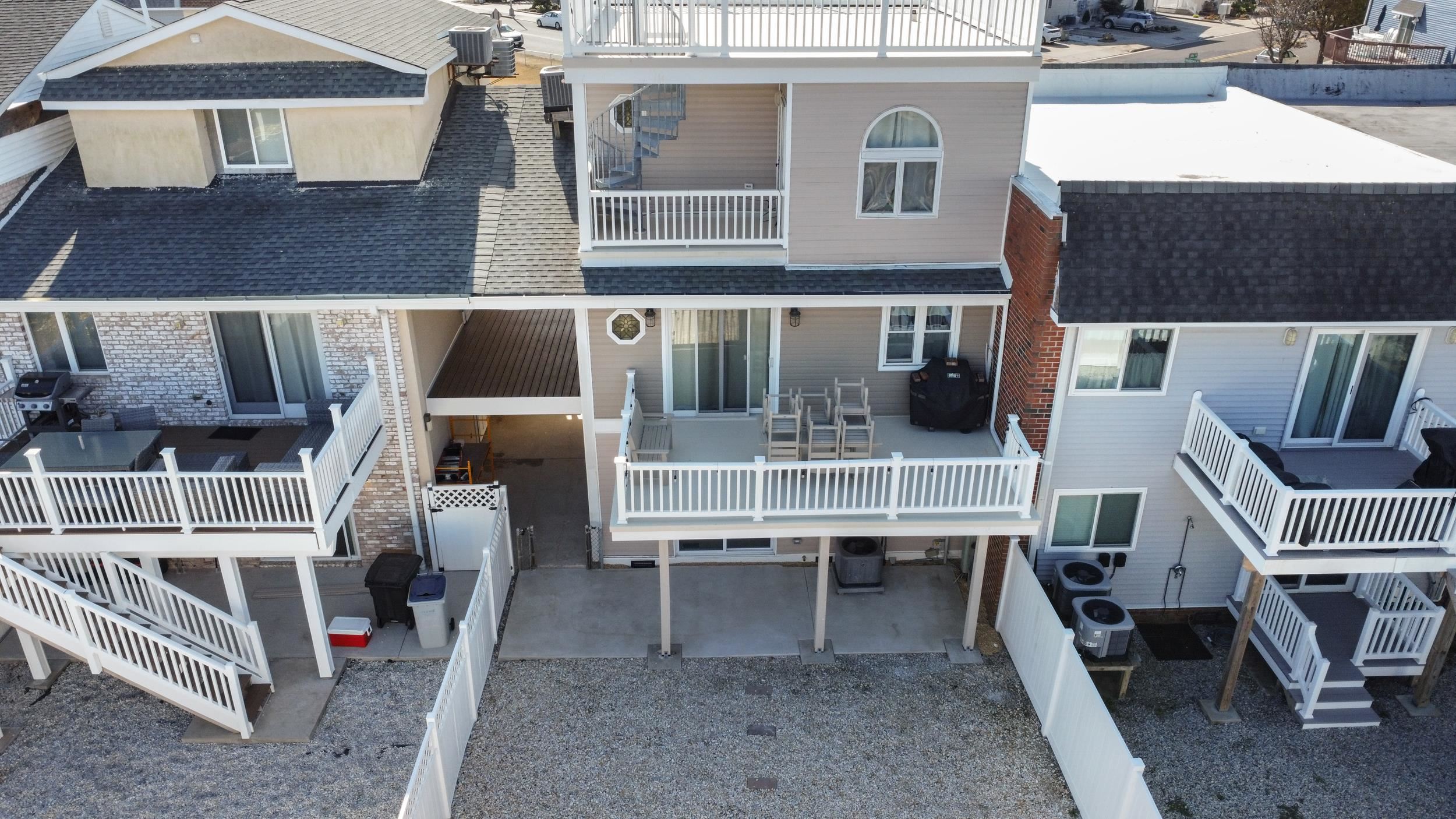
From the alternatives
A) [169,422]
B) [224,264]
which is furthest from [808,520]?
[169,422]

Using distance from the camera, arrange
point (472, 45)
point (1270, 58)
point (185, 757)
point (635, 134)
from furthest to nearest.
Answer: point (1270, 58) → point (472, 45) → point (635, 134) → point (185, 757)

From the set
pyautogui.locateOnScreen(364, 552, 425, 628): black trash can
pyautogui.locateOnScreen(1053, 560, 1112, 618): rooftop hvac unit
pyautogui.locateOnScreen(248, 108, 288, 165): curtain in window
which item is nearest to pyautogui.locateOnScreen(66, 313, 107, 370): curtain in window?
pyautogui.locateOnScreen(248, 108, 288, 165): curtain in window

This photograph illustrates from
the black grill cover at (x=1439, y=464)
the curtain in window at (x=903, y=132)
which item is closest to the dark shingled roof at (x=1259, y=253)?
the black grill cover at (x=1439, y=464)

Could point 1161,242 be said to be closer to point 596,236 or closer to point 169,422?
point 596,236

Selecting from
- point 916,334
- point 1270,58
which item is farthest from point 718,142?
point 1270,58

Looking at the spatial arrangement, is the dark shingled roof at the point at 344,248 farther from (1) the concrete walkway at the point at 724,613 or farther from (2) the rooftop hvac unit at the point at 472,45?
(1) the concrete walkway at the point at 724,613

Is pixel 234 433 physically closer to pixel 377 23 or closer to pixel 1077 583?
pixel 377 23
